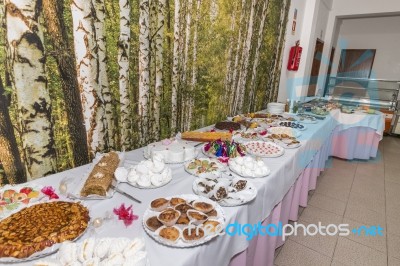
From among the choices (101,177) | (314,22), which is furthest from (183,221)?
(314,22)

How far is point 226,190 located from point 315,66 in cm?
452

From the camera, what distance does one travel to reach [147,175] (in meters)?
1.15

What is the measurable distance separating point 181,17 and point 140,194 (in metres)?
1.29

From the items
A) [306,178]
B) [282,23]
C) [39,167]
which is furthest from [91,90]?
[282,23]

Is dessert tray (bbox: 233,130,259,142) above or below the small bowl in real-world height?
above

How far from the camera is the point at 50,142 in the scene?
48.5 inches

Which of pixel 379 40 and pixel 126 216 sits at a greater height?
pixel 379 40

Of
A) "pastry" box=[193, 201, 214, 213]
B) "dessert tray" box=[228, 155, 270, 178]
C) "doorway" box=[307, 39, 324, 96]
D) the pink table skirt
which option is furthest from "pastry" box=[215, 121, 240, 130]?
"doorway" box=[307, 39, 324, 96]

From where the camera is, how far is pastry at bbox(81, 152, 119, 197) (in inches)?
40.8

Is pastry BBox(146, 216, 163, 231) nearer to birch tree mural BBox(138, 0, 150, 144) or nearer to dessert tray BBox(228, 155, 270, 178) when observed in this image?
dessert tray BBox(228, 155, 270, 178)

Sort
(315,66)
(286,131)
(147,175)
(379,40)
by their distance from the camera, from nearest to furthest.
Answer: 1. (147,175)
2. (286,131)
3. (315,66)
4. (379,40)

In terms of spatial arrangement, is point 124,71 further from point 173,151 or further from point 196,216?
point 196,216

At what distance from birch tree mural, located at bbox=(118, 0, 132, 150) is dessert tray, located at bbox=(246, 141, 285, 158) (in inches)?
32.9

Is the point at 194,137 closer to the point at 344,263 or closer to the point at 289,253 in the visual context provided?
the point at 289,253
